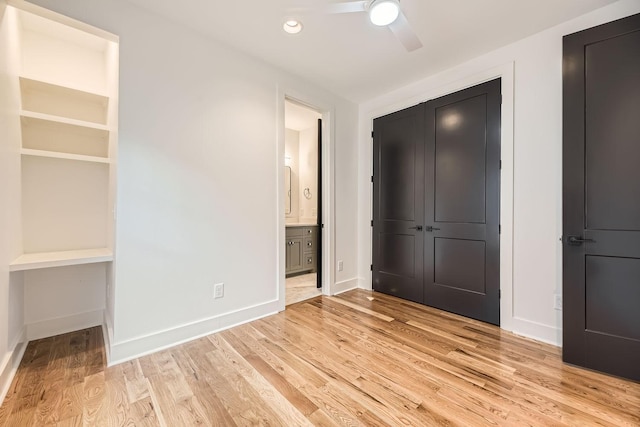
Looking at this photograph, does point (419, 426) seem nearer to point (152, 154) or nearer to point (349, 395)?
point (349, 395)

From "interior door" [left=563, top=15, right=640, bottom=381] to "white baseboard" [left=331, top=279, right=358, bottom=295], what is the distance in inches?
86.9

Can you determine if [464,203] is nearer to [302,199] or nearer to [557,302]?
[557,302]

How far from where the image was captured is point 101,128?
218 cm

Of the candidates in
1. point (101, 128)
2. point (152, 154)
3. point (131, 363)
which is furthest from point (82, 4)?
point (131, 363)

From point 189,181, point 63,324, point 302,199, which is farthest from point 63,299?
point 302,199

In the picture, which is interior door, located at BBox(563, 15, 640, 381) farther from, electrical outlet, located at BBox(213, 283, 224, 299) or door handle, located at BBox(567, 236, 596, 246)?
electrical outlet, located at BBox(213, 283, 224, 299)

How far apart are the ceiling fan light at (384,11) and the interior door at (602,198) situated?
4.65 feet

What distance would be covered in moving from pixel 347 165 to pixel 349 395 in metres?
2.72

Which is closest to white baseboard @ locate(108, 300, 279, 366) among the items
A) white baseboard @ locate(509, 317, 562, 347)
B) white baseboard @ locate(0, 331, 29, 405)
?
white baseboard @ locate(0, 331, 29, 405)

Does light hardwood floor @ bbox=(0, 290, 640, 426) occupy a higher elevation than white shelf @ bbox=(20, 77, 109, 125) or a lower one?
lower

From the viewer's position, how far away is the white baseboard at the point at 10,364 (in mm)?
1545

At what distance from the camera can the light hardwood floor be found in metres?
1.41

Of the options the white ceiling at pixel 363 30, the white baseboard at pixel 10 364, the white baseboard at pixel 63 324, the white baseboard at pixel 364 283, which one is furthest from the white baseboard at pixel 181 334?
the white ceiling at pixel 363 30

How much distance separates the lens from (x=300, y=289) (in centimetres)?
371
